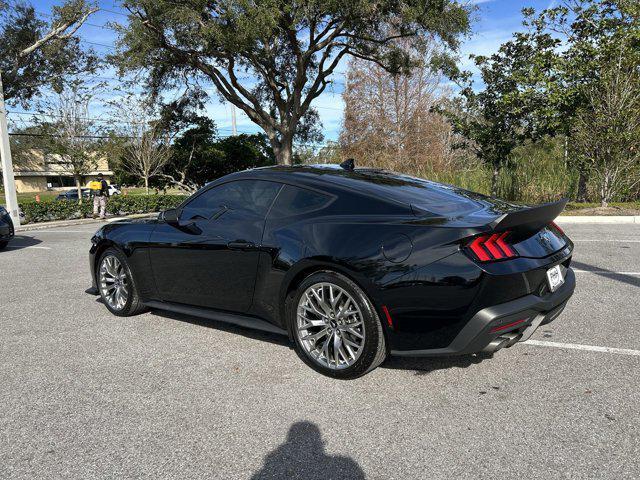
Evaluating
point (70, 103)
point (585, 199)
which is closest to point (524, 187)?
point (585, 199)

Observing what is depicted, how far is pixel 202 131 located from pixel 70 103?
724 centimetres

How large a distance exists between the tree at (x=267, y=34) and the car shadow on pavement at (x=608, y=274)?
1483cm

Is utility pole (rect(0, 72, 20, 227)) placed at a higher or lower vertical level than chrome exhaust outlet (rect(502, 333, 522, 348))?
higher

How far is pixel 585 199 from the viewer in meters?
18.2

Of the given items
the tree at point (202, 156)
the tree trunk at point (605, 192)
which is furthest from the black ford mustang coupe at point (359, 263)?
the tree at point (202, 156)

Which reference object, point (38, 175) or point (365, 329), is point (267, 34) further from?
point (38, 175)

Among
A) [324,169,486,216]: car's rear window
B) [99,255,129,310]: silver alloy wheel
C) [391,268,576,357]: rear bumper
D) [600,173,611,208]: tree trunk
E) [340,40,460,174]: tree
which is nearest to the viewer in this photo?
[391,268,576,357]: rear bumper

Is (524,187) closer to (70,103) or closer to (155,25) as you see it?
(155,25)

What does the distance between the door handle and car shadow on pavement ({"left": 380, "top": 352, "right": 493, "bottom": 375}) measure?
4.38 feet

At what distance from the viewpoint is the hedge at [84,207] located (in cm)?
1938

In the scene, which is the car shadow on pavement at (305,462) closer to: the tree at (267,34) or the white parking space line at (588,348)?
the white parking space line at (588,348)

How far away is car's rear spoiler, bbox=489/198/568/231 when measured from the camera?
2.98 metres

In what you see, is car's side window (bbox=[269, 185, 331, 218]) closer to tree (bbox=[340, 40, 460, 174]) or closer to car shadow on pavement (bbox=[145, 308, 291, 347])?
car shadow on pavement (bbox=[145, 308, 291, 347])

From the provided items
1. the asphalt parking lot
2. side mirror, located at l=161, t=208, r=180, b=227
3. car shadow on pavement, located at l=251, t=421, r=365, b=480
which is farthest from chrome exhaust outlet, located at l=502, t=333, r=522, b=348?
side mirror, located at l=161, t=208, r=180, b=227
